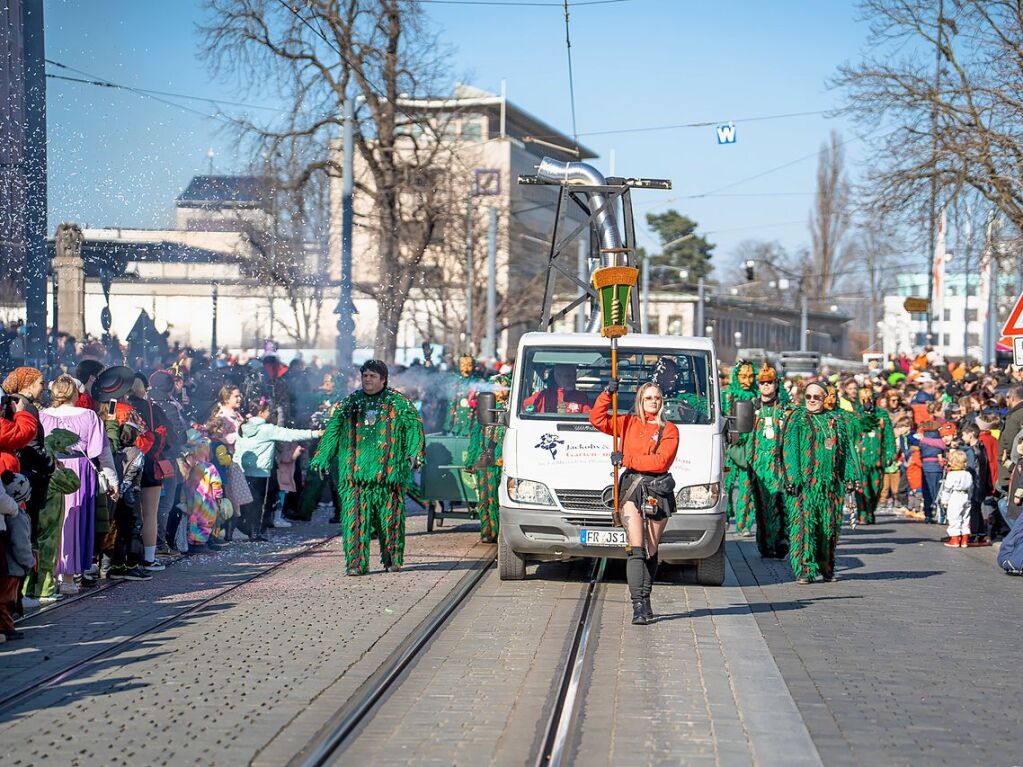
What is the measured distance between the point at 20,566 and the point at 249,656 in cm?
171

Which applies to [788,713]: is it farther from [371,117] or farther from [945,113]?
[371,117]

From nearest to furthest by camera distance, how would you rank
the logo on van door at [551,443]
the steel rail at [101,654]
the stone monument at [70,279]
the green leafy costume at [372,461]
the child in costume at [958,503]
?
the steel rail at [101,654] → the logo on van door at [551,443] → the green leafy costume at [372,461] → the child in costume at [958,503] → the stone monument at [70,279]

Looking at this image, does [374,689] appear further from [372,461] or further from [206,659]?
[372,461]

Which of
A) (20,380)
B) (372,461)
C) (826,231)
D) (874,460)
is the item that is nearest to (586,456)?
(372,461)

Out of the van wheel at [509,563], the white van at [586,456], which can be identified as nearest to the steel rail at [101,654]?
the van wheel at [509,563]

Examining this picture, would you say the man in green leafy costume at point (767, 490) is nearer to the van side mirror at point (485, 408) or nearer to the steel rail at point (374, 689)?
the van side mirror at point (485, 408)

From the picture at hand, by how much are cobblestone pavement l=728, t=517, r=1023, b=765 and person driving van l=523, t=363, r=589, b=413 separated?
6.91 feet

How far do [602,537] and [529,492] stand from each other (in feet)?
2.40

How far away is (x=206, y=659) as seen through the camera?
359 inches

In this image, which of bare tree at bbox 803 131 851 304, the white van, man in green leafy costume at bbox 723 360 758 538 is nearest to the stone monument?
the white van

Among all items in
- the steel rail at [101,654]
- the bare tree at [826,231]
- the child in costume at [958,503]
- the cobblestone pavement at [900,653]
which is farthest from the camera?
the bare tree at [826,231]

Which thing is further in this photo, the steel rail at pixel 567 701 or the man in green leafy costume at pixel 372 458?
the man in green leafy costume at pixel 372 458

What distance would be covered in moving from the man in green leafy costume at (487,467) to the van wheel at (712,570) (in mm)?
2434

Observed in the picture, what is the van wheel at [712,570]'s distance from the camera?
42.3ft
